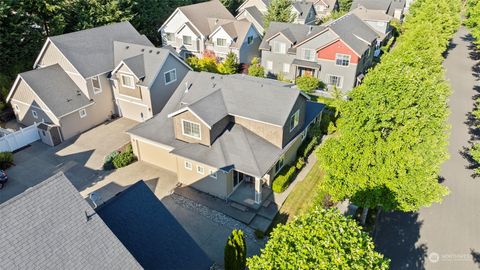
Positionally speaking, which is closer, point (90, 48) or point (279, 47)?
point (90, 48)

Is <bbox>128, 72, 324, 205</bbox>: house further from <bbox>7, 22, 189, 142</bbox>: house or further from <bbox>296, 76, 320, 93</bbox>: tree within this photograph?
<bbox>296, 76, 320, 93</bbox>: tree

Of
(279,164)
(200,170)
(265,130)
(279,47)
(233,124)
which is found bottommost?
(279,164)

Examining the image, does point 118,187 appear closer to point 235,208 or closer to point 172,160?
point 172,160

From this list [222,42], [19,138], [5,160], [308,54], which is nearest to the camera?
[5,160]

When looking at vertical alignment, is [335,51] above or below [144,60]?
below

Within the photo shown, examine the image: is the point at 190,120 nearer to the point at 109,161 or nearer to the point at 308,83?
the point at 109,161

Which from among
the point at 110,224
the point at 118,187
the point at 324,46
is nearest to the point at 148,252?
the point at 110,224

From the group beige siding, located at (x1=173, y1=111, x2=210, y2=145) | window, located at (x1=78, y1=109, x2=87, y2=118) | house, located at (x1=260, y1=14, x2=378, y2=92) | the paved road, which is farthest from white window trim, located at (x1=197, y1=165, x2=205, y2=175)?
house, located at (x1=260, y1=14, x2=378, y2=92)

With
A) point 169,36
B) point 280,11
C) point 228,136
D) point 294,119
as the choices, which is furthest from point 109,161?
point 280,11
